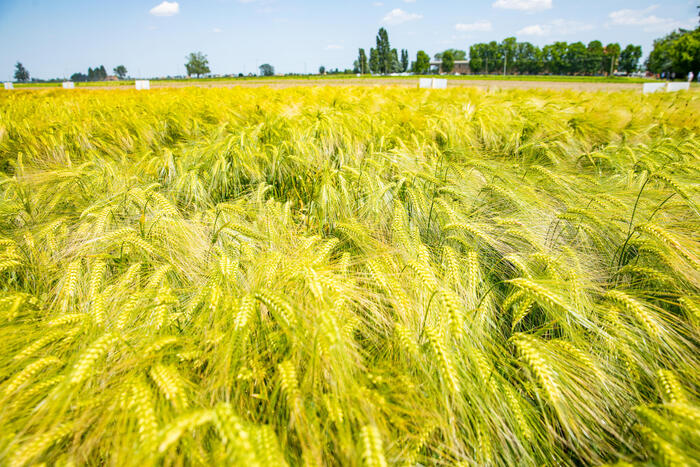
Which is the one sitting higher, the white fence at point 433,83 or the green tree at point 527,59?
the green tree at point 527,59

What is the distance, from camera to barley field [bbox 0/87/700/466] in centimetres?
79

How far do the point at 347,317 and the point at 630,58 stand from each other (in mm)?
98539

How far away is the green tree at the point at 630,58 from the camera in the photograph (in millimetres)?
69188

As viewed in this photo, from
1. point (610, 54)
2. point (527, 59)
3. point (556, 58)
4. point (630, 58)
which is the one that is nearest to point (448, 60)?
point (527, 59)

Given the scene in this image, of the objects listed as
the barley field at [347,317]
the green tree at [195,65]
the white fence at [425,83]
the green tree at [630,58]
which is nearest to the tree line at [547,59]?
the green tree at [630,58]

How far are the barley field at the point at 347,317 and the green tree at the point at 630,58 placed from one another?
95.0m

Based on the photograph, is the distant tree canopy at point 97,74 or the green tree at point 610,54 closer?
the green tree at point 610,54

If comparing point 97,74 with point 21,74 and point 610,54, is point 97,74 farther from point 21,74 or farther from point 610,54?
point 610,54

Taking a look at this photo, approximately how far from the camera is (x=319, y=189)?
79.4 inches

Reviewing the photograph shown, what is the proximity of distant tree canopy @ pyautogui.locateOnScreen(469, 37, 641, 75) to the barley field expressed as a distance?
73.7 metres

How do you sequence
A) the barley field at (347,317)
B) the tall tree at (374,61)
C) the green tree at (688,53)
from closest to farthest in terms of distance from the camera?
the barley field at (347,317) < the green tree at (688,53) < the tall tree at (374,61)

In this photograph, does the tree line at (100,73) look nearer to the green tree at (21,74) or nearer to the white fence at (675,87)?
the green tree at (21,74)

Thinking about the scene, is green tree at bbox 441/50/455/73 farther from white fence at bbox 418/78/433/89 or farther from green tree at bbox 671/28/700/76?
white fence at bbox 418/78/433/89

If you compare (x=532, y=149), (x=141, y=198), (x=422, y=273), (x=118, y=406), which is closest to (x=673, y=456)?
(x=422, y=273)
